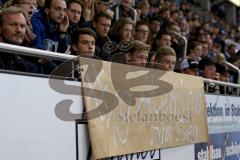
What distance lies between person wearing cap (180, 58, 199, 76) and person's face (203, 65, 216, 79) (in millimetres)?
197

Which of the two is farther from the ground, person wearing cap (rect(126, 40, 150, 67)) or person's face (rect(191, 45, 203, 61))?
person's face (rect(191, 45, 203, 61))

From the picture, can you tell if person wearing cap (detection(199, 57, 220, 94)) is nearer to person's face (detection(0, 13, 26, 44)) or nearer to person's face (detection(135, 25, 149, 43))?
person's face (detection(135, 25, 149, 43))

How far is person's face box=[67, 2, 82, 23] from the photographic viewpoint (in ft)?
17.3

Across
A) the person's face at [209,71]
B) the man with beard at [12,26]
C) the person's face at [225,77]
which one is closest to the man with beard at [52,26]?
the man with beard at [12,26]

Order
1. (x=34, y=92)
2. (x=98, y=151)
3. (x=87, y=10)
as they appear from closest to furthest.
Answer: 1. (x=34, y=92)
2. (x=98, y=151)
3. (x=87, y=10)

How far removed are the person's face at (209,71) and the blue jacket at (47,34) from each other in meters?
3.21

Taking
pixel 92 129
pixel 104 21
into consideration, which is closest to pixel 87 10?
pixel 104 21

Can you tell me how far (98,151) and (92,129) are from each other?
6.9 inches

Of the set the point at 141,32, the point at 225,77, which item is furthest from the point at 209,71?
the point at 141,32

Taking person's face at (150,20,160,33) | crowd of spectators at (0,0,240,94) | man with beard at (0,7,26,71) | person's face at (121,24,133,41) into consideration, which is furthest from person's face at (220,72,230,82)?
man with beard at (0,7,26,71)

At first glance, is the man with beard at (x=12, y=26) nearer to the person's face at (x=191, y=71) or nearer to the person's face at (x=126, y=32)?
the person's face at (x=126, y=32)

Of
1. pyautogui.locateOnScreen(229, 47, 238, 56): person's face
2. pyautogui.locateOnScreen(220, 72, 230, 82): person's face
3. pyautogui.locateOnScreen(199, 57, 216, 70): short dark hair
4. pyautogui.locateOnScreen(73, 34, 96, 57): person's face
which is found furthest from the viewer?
pyautogui.locateOnScreen(229, 47, 238, 56): person's face

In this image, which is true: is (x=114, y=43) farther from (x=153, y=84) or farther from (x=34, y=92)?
(x=34, y=92)

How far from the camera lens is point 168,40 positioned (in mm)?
7301
